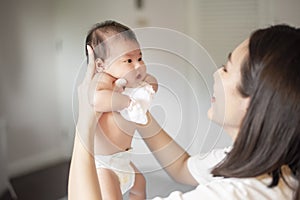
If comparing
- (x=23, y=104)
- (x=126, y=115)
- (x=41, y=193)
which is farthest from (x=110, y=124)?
(x=23, y=104)

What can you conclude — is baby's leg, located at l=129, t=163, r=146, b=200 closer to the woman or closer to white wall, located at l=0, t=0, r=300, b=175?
the woman

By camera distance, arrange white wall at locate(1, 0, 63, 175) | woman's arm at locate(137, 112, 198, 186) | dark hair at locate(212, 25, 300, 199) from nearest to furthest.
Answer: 1. dark hair at locate(212, 25, 300, 199)
2. woman's arm at locate(137, 112, 198, 186)
3. white wall at locate(1, 0, 63, 175)

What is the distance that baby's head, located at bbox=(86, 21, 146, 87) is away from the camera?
62 centimetres

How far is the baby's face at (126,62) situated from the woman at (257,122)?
0.12ft

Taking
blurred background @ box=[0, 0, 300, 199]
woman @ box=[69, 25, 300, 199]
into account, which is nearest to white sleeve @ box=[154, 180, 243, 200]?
woman @ box=[69, 25, 300, 199]

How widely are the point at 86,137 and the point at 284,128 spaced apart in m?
0.30

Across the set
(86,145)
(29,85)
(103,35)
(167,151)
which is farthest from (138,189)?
(29,85)

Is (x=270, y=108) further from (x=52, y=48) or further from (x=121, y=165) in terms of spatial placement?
(x=52, y=48)

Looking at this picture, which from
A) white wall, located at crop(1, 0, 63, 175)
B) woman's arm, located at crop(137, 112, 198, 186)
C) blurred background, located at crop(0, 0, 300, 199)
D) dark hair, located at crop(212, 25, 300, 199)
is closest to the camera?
dark hair, located at crop(212, 25, 300, 199)

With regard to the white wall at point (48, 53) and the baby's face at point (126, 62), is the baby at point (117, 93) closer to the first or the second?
the baby's face at point (126, 62)

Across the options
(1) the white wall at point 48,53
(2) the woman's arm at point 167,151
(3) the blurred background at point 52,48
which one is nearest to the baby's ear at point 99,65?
(2) the woman's arm at point 167,151

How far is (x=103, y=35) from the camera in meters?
0.64

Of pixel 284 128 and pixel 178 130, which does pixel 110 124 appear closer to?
pixel 178 130

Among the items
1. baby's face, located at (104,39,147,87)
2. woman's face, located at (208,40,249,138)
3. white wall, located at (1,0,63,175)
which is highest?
baby's face, located at (104,39,147,87)
